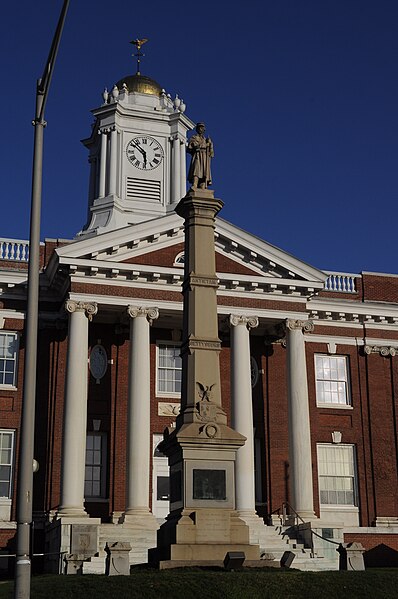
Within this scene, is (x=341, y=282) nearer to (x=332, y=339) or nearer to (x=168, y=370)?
(x=332, y=339)

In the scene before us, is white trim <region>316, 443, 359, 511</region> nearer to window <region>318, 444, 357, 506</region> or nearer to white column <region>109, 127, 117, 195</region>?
window <region>318, 444, 357, 506</region>

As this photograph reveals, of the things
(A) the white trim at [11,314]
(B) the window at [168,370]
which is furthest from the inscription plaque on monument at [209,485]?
(A) the white trim at [11,314]

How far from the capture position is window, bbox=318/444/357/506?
117 feet

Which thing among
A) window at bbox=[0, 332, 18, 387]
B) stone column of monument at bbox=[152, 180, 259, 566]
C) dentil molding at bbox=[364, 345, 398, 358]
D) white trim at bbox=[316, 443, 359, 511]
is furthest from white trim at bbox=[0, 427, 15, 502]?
dentil molding at bbox=[364, 345, 398, 358]

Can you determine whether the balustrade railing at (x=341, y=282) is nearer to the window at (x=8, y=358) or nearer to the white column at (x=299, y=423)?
the white column at (x=299, y=423)

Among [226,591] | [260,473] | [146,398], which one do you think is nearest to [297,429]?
[260,473]

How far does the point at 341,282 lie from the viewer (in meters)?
38.3

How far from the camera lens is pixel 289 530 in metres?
31.8

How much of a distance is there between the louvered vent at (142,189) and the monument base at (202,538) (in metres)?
23.9

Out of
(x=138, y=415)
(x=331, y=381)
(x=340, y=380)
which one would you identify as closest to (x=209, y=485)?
(x=138, y=415)

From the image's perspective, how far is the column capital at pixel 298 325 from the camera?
34375mm

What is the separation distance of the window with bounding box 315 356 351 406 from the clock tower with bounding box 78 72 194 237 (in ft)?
32.1

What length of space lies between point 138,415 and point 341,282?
11766 millimetres

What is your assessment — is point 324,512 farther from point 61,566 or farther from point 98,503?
point 61,566
